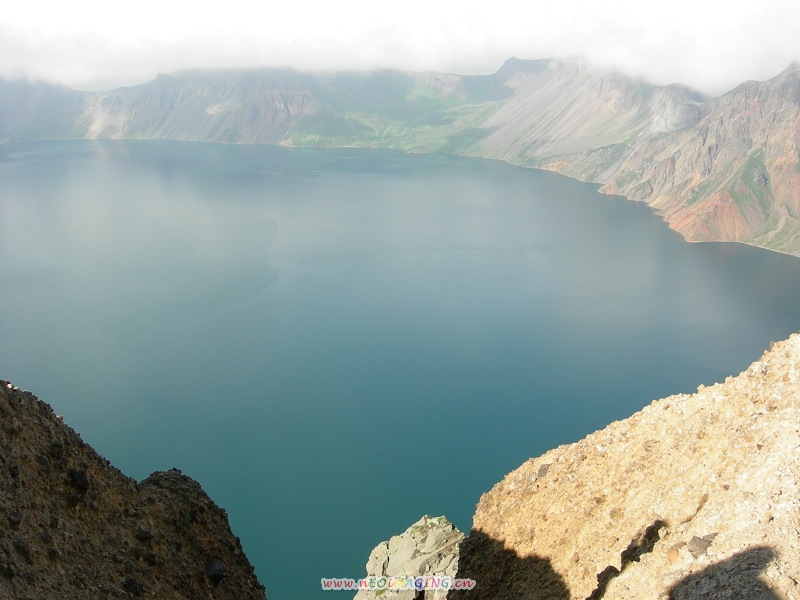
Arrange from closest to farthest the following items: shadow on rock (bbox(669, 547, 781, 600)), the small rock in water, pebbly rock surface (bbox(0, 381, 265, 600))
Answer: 1. shadow on rock (bbox(669, 547, 781, 600))
2. pebbly rock surface (bbox(0, 381, 265, 600))
3. the small rock in water

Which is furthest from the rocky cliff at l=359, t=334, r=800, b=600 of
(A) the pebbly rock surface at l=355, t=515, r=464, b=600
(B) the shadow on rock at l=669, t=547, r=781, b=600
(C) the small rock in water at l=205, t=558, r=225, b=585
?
(C) the small rock in water at l=205, t=558, r=225, b=585

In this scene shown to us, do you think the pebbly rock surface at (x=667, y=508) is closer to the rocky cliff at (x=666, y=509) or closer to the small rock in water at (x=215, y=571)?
the rocky cliff at (x=666, y=509)

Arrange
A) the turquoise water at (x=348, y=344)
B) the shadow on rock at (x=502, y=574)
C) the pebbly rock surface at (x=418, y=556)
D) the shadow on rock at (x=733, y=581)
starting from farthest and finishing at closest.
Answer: the turquoise water at (x=348, y=344), the pebbly rock surface at (x=418, y=556), the shadow on rock at (x=502, y=574), the shadow on rock at (x=733, y=581)

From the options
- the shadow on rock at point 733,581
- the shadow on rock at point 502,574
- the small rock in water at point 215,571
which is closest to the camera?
the shadow on rock at point 733,581

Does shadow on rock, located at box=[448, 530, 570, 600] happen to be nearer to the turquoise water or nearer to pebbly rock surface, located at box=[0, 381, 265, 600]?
pebbly rock surface, located at box=[0, 381, 265, 600]

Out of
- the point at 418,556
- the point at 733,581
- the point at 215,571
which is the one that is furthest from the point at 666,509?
the point at 215,571

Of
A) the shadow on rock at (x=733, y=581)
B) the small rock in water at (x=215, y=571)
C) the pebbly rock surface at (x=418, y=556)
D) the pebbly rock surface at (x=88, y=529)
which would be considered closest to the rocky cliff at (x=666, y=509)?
the shadow on rock at (x=733, y=581)

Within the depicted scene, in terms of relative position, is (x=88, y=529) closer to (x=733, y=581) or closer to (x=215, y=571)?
(x=215, y=571)
